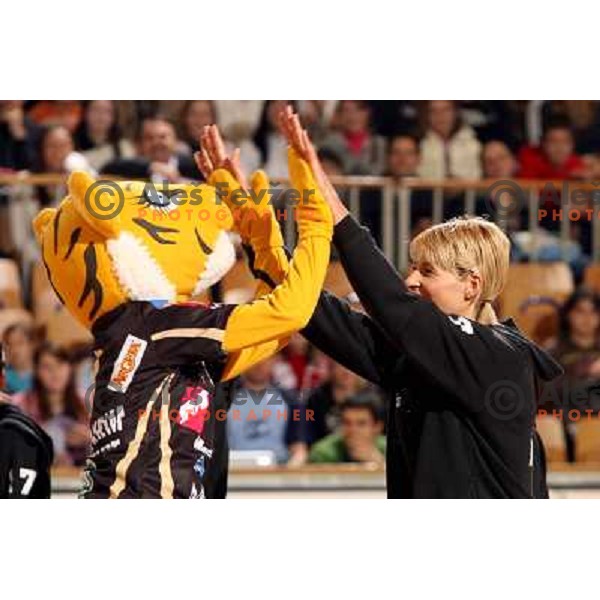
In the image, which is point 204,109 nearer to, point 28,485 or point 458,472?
point 28,485

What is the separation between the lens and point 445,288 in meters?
4.25

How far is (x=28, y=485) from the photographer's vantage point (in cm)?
460

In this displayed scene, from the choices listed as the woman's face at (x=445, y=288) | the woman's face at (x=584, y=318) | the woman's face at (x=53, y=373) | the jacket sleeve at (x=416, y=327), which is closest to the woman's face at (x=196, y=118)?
the woman's face at (x=53, y=373)

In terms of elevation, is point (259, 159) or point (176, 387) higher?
point (259, 159)

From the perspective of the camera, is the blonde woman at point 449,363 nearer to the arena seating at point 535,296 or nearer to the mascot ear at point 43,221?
the mascot ear at point 43,221

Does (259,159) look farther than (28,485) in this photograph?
Yes

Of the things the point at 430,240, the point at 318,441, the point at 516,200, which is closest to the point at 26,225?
the point at 318,441

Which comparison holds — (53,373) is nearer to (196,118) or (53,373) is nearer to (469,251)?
(196,118)

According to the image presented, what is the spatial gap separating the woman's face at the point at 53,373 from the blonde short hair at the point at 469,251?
3835mm

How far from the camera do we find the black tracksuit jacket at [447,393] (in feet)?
13.4

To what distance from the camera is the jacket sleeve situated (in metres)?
4.07

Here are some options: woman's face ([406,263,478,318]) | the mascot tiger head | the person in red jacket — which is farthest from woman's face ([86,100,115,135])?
woman's face ([406,263,478,318])

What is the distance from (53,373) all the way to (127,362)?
3.86 m

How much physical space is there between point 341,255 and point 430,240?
255 mm
